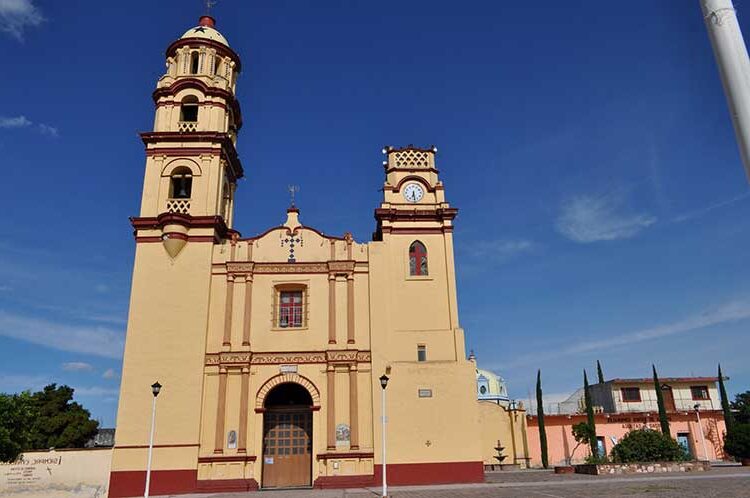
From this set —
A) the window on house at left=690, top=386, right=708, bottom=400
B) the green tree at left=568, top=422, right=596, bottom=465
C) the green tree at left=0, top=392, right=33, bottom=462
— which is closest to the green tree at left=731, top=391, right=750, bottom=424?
the window on house at left=690, top=386, right=708, bottom=400

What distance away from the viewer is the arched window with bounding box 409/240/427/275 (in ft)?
87.4

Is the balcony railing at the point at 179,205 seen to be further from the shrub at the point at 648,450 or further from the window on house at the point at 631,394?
the window on house at the point at 631,394

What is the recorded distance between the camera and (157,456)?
22891 millimetres

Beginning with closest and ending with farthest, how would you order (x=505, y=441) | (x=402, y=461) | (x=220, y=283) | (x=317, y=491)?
(x=317, y=491)
(x=402, y=461)
(x=220, y=283)
(x=505, y=441)

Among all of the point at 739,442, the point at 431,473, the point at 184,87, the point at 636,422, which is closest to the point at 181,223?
the point at 184,87

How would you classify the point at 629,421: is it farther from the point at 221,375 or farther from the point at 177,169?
the point at 177,169

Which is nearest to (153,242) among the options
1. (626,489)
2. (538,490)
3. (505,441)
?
(538,490)

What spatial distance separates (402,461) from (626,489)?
28.4 ft

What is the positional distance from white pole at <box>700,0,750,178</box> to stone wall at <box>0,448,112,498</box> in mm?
20041

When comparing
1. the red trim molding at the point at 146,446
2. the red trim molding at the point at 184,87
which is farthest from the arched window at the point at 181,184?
the red trim molding at the point at 146,446

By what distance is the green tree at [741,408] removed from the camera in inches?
1983

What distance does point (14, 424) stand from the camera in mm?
21688

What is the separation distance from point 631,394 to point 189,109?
4035 centimetres

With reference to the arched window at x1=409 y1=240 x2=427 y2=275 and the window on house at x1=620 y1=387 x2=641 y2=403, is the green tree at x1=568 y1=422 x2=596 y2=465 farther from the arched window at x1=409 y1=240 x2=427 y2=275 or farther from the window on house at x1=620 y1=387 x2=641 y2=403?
the arched window at x1=409 y1=240 x2=427 y2=275
